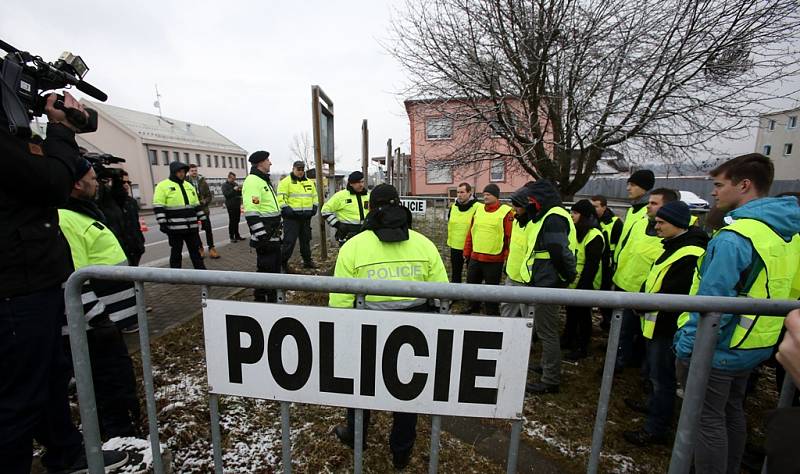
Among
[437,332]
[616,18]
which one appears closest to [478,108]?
[616,18]

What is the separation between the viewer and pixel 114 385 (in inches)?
93.7

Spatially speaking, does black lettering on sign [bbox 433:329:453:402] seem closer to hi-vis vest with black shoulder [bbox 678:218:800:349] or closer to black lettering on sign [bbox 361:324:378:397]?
black lettering on sign [bbox 361:324:378:397]

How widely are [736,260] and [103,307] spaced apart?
12.0 feet

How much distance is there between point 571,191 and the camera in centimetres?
763

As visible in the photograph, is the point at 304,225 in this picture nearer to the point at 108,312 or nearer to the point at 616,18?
the point at 108,312

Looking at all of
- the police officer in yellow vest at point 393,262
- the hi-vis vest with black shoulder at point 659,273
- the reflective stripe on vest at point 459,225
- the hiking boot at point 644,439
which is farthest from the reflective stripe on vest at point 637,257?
the police officer in yellow vest at point 393,262

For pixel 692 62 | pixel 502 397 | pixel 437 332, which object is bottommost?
pixel 502 397

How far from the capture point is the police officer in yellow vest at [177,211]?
556 centimetres

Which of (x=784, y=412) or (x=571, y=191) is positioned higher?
(x=571, y=191)

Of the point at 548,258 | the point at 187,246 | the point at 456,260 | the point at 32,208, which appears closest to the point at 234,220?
the point at 187,246

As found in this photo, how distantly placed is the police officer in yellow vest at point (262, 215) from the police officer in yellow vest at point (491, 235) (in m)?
3.05

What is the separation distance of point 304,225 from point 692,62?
748cm

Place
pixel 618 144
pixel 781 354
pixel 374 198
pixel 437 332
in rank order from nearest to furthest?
pixel 781 354
pixel 437 332
pixel 374 198
pixel 618 144

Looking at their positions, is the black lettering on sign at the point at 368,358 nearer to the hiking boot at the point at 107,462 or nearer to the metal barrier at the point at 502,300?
the metal barrier at the point at 502,300
